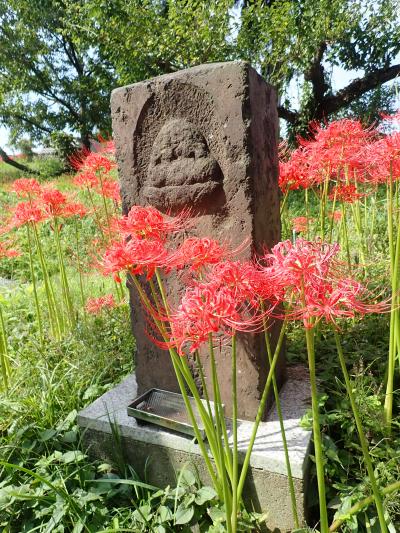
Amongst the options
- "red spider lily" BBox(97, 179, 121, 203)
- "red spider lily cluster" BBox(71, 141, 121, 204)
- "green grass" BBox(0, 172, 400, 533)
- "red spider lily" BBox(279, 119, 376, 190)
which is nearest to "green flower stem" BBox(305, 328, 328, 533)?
"green grass" BBox(0, 172, 400, 533)

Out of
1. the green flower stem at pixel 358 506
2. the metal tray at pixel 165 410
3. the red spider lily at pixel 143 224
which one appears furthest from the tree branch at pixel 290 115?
the green flower stem at pixel 358 506

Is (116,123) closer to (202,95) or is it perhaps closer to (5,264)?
(202,95)

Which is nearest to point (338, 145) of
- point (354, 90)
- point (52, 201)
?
point (52, 201)

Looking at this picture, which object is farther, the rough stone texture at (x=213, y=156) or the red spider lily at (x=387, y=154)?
the rough stone texture at (x=213, y=156)

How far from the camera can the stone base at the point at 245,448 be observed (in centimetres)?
164

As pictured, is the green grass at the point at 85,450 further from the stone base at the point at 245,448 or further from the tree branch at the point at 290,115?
the tree branch at the point at 290,115

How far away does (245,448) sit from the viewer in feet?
5.59

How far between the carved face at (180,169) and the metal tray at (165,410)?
0.99m

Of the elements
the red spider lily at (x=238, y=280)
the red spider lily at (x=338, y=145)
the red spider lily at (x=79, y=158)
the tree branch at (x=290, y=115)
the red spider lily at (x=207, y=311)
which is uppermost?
the tree branch at (x=290, y=115)

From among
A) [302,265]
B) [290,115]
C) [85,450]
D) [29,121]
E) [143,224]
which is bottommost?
[85,450]

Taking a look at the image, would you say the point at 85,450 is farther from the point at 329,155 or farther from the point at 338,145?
the point at 338,145

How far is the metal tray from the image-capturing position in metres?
1.82

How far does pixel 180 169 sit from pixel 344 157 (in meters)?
0.90

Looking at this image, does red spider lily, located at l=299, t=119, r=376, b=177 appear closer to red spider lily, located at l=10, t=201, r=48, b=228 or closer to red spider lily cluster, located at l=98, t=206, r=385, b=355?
red spider lily cluster, located at l=98, t=206, r=385, b=355
